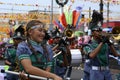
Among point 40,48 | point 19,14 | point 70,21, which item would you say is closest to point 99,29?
point 40,48

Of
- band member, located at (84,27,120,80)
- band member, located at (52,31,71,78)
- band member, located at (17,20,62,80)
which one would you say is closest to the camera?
band member, located at (17,20,62,80)

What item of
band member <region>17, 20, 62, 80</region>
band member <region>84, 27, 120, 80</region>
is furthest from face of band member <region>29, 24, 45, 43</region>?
band member <region>84, 27, 120, 80</region>

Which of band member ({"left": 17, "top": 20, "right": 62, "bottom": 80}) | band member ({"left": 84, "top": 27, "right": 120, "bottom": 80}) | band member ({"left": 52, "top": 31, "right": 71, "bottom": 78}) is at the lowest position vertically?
band member ({"left": 52, "top": 31, "right": 71, "bottom": 78})

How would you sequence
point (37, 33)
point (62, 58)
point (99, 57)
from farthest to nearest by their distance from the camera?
point (62, 58)
point (99, 57)
point (37, 33)

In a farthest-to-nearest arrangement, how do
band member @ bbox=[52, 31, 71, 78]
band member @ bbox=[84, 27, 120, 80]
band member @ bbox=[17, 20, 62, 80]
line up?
1. band member @ bbox=[52, 31, 71, 78]
2. band member @ bbox=[84, 27, 120, 80]
3. band member @ bbox=[17, 20, 62, 80]

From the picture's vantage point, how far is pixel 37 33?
4.44 metres

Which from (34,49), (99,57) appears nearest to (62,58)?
(99,57)

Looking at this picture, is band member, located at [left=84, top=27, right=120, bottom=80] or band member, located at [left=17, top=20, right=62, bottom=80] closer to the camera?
band member, located at [left=17, top=20, right=62, bottom=80]

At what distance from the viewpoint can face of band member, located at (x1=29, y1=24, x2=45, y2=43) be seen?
443 centimetres

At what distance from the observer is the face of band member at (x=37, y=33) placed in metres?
4.43

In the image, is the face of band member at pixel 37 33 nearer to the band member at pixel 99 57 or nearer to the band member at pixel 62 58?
the band member at pixel 99 57

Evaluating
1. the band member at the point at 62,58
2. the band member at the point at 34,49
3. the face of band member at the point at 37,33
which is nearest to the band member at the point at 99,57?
the band member at the point at 34,49

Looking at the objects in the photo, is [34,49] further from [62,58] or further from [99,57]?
[62,58]

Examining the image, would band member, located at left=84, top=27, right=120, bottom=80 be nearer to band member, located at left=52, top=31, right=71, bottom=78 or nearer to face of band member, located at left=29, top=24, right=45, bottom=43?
face of band member, located at left=29, top=24, right=45, bottom=43
